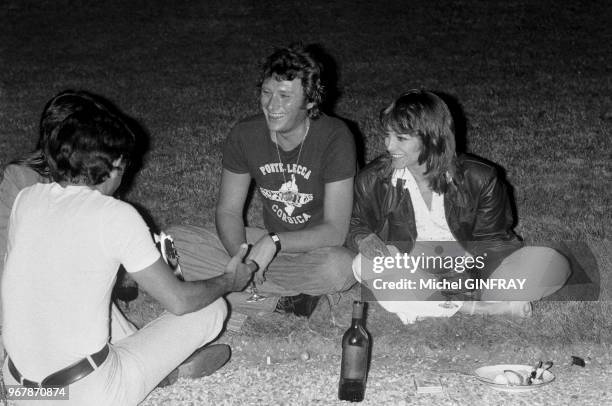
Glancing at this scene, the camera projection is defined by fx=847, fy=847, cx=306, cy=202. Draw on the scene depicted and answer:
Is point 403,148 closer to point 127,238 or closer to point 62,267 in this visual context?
point 127,238

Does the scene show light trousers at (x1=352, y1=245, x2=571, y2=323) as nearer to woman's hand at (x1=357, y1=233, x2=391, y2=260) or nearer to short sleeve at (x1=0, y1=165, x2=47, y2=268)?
woman's hand at (x1=357, y1=233, x2=391, y2=260)

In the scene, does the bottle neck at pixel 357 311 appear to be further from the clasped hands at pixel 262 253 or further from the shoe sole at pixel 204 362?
the clasped hands at pixel 262 253

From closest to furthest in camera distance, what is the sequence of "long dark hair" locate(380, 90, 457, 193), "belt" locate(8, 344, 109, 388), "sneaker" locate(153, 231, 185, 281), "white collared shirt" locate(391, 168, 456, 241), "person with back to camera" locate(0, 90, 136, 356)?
"belt" locate(8, 344, 109, 388), "person with back to camera" locate(0, 90, 136, 356), "sneaker" locate(153, 231, 185, 281), "long dark hair" locate(380, 90, 457, 193), "white collared shirt" locate(391, 168, 456, 241)

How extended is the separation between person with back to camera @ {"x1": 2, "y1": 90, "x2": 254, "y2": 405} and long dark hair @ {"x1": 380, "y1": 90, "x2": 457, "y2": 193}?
1763mm

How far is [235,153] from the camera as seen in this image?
5.20 m

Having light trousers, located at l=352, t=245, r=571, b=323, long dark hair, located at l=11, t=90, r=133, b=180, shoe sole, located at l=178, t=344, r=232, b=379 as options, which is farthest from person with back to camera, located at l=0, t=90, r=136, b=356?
light trousers, located at l=352, t=245, r=571, b=323

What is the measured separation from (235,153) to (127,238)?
1.88 m

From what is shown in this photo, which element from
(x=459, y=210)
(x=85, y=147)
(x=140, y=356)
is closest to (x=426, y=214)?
(x=459, y=210)

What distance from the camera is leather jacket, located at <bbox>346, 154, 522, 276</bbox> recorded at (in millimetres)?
4941

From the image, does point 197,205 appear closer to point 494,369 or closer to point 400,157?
point 400,157

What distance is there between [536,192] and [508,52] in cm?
751

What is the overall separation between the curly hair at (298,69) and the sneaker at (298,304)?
1200 millimetres

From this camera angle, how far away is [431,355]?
15.5 feet

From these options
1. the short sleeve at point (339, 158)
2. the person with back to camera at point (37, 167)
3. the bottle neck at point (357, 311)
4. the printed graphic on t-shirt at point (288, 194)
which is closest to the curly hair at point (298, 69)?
the short sleeve at point (339, 158)
